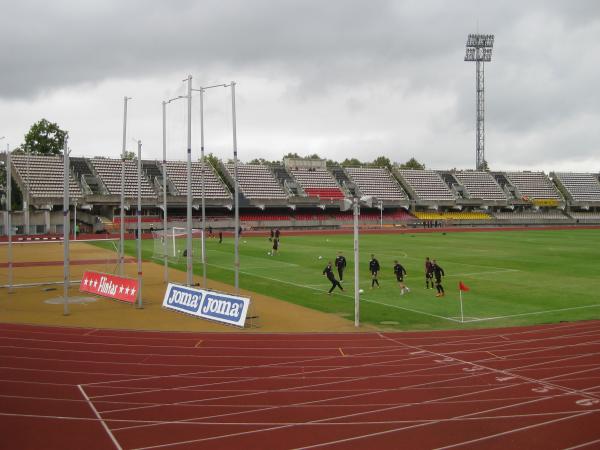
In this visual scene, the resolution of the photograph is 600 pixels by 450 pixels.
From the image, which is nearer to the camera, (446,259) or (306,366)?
(306,366)

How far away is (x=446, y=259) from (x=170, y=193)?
1762 inches

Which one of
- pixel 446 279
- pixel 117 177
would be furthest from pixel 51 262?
pixel 117 177

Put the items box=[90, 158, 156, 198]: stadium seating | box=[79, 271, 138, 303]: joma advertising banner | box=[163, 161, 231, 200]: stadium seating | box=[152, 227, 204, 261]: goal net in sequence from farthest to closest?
box=[163, 161, 231, 200]: stadium seating → box=[90, 158, 156, 198]: stadium seating → box=[152, 227, 204, 261]: goal net → box=[79, 271, 138, 303]: joma advertising banner

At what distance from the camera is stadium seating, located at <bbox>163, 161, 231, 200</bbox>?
7975cm

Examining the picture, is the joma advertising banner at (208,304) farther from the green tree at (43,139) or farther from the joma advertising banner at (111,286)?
the green tree at (43,139)

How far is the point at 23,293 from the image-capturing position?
1064 inches

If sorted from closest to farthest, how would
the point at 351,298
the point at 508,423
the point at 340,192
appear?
the point at 508,423 → the point at 351,298 → the point at 340,192

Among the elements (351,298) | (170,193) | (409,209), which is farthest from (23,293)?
(409,209)

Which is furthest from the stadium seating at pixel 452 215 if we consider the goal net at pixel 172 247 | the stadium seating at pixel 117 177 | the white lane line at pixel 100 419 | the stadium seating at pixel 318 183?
Result: the white lane line at pixel 100 419

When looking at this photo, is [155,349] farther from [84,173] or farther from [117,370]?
[84,173]

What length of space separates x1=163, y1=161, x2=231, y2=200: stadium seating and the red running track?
62.0m

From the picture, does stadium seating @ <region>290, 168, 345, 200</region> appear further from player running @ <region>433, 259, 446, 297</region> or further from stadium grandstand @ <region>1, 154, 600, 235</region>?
player running @ <region>433, 259, 446, 297</region>

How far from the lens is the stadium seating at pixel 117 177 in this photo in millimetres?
71125

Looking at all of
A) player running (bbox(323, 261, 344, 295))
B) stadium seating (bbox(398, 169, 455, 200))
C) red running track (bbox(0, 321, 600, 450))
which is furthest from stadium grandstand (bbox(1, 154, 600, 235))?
red running track (bbox(0, 321, 600, 450))
